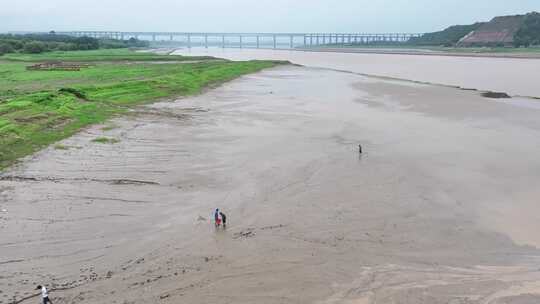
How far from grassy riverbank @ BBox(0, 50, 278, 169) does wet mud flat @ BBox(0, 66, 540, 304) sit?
2.11 metres

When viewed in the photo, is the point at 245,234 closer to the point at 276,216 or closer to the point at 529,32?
the point at 276,216

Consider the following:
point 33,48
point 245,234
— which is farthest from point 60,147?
point 33,48

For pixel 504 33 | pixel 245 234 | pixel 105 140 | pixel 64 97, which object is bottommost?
pixel 245 234

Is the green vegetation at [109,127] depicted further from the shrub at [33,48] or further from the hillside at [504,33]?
the hillside at [504,33]

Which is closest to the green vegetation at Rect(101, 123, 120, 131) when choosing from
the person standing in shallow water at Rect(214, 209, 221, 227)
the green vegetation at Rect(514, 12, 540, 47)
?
the person standing in shallow water at Rect(214, 209, 221, 227)

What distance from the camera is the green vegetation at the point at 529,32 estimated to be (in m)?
130

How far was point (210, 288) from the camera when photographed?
40.0 feet

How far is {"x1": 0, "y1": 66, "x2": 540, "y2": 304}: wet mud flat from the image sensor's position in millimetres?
12391

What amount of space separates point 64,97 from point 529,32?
131600mm

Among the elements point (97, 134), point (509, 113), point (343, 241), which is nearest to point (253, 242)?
point (343, 241)

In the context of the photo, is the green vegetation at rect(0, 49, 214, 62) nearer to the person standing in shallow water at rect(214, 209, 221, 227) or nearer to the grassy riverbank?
the grassy riverbank

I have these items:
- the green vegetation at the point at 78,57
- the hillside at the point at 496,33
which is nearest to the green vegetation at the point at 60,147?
the green vegetation at the point at 78,57

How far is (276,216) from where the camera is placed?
669 inches

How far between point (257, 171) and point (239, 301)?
1114cm
